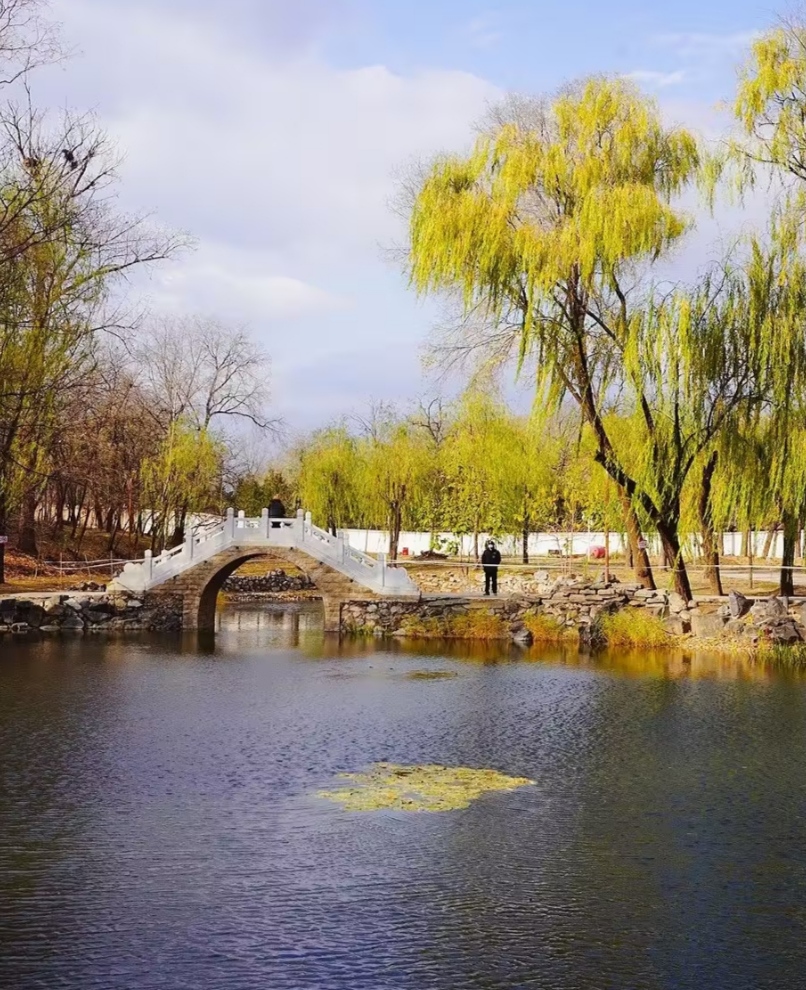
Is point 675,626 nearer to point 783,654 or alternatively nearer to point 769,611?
point 769,611

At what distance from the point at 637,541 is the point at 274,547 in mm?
7851

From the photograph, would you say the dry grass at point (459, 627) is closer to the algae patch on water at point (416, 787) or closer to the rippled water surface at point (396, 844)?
the rippled water surface at point (396, 844)

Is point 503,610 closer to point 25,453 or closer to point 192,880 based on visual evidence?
point 25,453

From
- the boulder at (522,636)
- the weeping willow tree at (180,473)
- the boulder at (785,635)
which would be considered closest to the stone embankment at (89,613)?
the boulder at (522,636)

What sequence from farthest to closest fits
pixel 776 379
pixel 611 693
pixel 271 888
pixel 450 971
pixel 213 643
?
pixel 213 643 → pixel 776 379 → pixel 611 693 → pixel 271 888 → pixel 450 971

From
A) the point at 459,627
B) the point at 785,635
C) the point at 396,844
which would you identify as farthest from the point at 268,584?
the point at 396,844

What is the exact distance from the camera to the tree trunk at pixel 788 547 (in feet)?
81.0

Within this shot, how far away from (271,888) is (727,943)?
9.11ft

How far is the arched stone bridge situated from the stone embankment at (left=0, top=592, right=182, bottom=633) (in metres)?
A: 0.32

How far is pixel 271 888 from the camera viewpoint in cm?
761

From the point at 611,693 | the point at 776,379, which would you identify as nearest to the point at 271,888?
the point at 611,693

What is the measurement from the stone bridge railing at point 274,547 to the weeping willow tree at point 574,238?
232 inches

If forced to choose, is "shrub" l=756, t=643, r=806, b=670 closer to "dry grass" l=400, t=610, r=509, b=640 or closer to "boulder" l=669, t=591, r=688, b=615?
"boulder" l=669, t=591, r=688, b=615

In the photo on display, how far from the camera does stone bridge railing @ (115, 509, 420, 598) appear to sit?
86.5 ft
